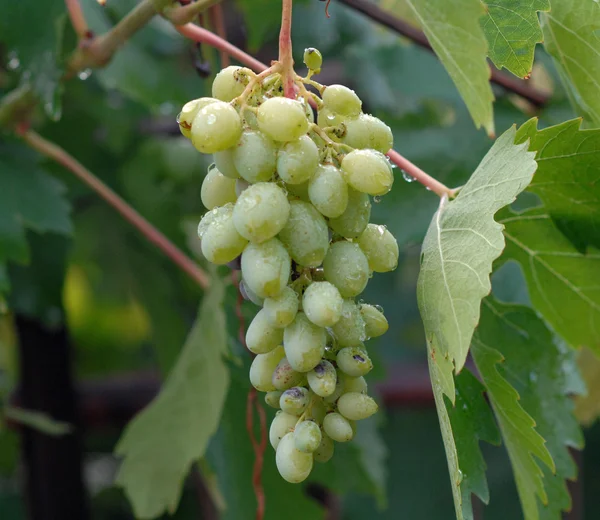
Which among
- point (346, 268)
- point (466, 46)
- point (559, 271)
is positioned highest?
point (466, 46)

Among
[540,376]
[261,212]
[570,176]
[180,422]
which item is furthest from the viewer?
[180,422]

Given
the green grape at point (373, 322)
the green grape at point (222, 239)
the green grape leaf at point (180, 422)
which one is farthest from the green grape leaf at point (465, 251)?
the green grape leaf at point (180, 422)

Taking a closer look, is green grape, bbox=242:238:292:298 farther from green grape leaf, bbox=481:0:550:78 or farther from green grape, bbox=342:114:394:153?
green grape leaf, bbox=481:0:550:78

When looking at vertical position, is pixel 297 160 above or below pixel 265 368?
above

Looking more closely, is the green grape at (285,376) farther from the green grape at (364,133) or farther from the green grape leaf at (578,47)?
the green grape leaf at (578,47)

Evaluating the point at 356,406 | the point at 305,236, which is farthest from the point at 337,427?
the point at 305,236

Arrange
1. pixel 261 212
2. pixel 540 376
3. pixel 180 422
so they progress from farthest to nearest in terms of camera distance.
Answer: pixel 180 422
pixel 540 376
pixel 261 212

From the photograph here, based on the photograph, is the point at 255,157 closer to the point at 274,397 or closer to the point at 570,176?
the point at 274,397
